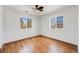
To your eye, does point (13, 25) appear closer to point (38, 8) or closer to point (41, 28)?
point (41, 28)

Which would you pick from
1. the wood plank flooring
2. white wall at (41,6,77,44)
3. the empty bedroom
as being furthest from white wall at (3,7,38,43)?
white wall at (41,6,77,44)

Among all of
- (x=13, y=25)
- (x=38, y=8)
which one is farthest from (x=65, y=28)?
(x=13, y=25)

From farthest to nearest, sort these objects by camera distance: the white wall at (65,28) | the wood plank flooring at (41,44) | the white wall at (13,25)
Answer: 1. the white wall at (65,28)
2. the wood plank flooring at (41,44)
3. the white wall at (13,25)

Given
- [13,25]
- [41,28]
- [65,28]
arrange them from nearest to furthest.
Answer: [13,25], [41,28], [65,28]

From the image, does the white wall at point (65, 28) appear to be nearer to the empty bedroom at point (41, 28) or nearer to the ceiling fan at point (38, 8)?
the empty bedroom at point (41, 28)

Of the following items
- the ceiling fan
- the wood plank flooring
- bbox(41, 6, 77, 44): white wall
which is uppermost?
the ceiling fan

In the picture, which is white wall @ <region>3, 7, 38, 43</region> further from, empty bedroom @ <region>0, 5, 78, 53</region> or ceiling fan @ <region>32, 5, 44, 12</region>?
ceiling fan @ <region>32, 5, 44, 12</region>

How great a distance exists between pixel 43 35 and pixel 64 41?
2.11 feet

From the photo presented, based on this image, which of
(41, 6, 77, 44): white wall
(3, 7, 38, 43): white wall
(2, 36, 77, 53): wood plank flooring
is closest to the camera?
(3, 7, 38, 43): white wall

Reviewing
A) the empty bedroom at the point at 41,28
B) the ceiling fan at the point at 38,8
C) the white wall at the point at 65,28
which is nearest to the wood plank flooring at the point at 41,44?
the empty bedroom at the point at 41,28

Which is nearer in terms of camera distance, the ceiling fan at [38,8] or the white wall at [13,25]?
the white wall at [13,25]

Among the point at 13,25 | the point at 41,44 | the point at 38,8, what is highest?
the point at 38,8

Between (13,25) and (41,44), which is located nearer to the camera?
(13,25)
